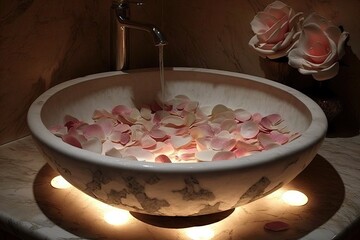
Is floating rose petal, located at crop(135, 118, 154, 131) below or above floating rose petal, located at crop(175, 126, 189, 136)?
below

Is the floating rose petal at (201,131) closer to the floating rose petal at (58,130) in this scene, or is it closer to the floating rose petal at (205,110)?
the floating rose petal at (205,110)

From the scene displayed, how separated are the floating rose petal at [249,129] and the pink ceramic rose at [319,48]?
15 cm

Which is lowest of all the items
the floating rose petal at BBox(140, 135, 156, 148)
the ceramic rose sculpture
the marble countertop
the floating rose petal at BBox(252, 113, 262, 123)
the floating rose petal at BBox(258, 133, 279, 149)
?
the marble countertop

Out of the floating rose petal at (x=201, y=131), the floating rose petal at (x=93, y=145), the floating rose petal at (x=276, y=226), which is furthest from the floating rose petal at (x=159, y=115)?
the floating rose petal at (x=276, y=226)

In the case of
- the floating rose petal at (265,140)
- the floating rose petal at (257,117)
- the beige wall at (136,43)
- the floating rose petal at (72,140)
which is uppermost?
the beige wall at (136,43)

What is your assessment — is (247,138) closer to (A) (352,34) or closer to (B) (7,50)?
(A) (352,34)

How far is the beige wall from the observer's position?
986 millimetres

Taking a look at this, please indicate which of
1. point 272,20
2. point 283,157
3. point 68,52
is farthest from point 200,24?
point 283,157

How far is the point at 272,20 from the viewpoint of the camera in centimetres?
105

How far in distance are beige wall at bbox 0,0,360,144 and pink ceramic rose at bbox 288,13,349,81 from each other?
0.20ft

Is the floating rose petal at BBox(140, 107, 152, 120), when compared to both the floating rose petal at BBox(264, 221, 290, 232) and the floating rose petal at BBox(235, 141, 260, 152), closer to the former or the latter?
the floating rose petal at BBox(235, 141, 260, 152)

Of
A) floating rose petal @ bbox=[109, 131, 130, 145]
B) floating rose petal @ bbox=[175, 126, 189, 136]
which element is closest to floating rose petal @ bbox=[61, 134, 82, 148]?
floating rose petal @ bbox=[109, 131, 130, 145]

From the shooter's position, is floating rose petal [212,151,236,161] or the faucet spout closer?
floating rose petal [212,151,236,161]

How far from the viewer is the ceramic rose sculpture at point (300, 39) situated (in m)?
1.00
